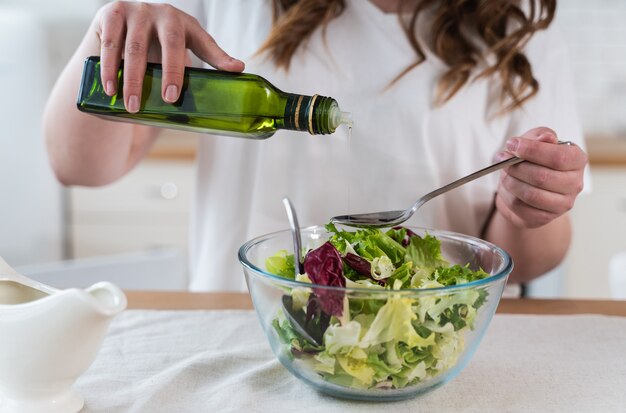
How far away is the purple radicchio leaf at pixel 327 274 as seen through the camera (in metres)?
0.68

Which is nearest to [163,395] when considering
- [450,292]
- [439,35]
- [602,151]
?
[450,292]

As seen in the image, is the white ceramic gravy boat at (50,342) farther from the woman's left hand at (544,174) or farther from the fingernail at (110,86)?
the woman's left hand at (544,174)

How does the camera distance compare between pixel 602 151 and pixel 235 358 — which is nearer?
pixel 235 358

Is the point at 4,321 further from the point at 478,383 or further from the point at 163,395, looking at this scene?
the point at 478,383

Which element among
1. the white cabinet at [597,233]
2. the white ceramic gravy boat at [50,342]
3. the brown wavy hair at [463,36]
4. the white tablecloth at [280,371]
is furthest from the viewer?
the white cabinet at [597,233]

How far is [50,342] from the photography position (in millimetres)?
654

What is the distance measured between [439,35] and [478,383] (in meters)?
0.69

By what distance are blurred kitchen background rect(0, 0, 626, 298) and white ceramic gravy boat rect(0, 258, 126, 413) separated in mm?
1702

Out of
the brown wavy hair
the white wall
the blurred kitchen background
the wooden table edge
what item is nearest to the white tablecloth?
the wooden table edge

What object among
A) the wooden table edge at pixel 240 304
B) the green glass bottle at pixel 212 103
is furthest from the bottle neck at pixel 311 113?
the wooden table edge at pixel 240 304

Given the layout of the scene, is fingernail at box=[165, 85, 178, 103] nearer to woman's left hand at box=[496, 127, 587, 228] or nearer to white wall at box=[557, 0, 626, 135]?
woman's left hand at box=[496, 127, 587, 228]

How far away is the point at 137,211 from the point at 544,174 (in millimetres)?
1939

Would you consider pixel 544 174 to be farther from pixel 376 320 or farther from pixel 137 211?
pixel 137 211

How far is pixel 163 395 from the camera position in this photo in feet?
2.56
